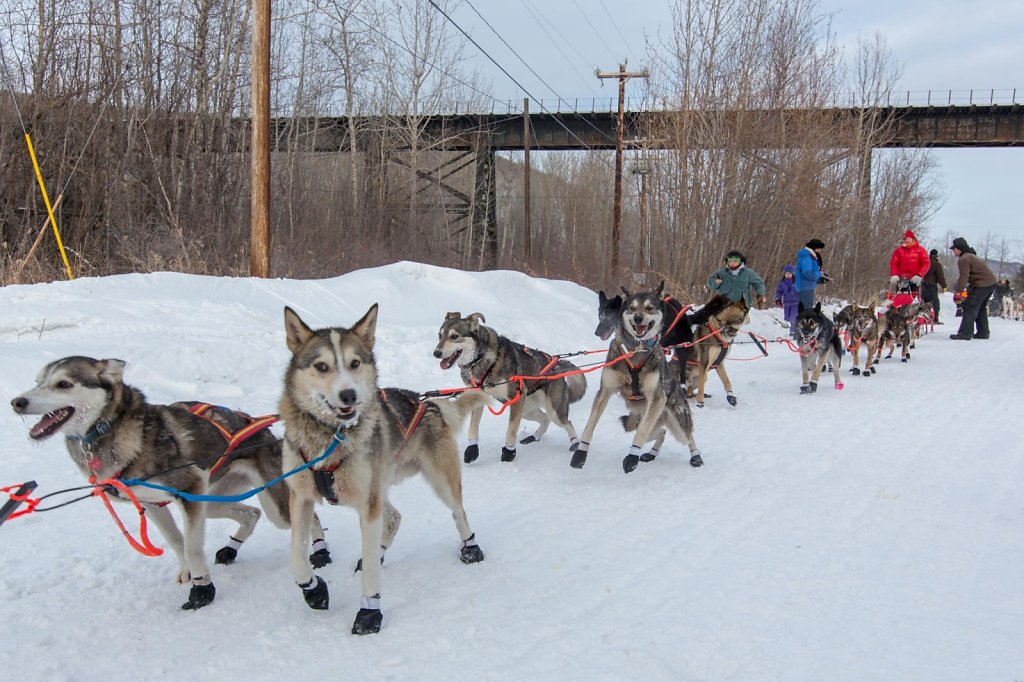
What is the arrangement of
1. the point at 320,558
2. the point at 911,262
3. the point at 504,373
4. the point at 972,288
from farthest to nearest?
the point at 972,288 < the point at 911,262 < the point at 504,373 < the point at 320,558

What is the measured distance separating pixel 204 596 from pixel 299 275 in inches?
492

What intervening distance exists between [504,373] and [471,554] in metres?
2.51

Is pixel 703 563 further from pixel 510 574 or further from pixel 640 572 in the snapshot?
pixel 510 574

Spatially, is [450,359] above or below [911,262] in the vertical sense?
below

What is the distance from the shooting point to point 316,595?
314 centimetres

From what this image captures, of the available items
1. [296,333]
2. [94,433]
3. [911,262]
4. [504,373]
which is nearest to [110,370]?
[94,433]

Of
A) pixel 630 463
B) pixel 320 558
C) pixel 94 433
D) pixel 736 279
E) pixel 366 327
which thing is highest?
pixel 736 279

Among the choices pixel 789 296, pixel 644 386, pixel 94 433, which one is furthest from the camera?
pixel 789 296

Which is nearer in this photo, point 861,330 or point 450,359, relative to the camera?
point 450,359

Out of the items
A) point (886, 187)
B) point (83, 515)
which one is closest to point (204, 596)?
point (83, 515)

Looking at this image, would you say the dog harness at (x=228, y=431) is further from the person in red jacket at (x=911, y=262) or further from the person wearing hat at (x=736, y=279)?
the person in red jacket at (x=911, y=262)

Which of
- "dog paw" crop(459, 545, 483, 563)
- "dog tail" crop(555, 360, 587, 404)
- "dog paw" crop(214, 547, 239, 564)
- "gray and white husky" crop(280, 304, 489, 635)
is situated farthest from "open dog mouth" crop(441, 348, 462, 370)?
"dog paw" crop(214, 547, 239, 564)

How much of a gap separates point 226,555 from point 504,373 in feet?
9.80

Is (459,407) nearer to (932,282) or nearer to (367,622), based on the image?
(367,622)
